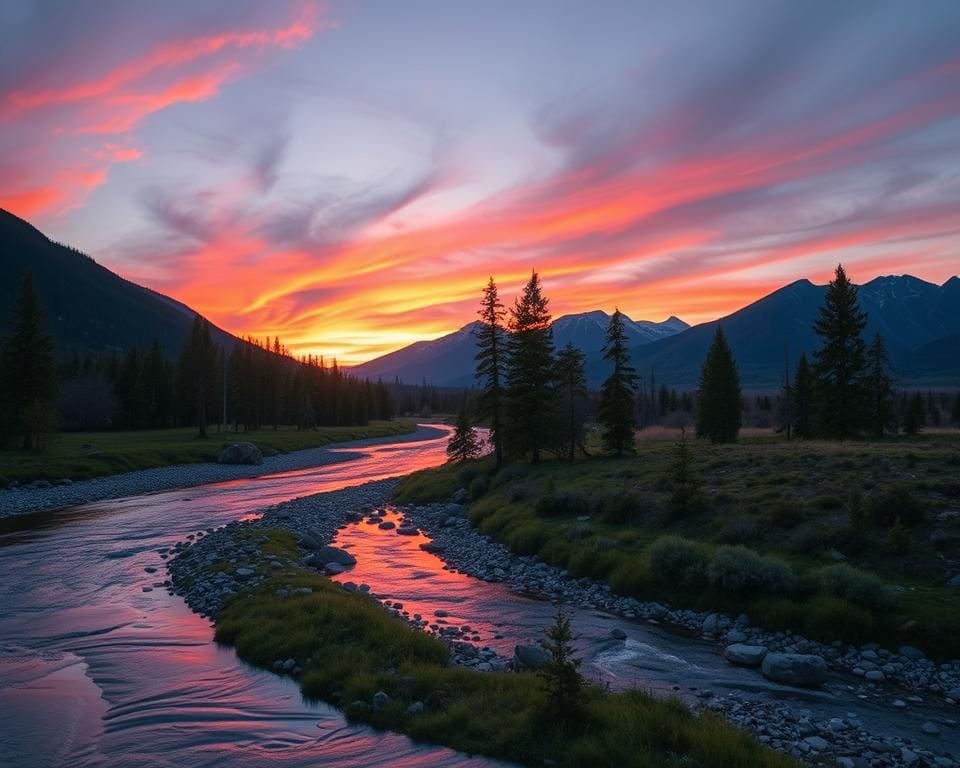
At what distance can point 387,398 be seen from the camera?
18900 centimetres

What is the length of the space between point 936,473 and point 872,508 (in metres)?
5.90

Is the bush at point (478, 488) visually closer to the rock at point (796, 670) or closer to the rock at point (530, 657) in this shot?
the rock at point (530, 657)

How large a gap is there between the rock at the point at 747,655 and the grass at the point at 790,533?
7.24 feet

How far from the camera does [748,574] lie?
57.6ft

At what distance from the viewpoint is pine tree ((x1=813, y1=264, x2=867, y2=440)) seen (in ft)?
163

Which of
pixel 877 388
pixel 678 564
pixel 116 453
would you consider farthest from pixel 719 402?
pixel 116 453

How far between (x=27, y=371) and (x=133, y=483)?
22452 millimetres

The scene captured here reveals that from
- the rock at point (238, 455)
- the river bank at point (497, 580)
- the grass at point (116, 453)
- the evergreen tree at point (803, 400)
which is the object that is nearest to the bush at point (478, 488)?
the river bank at point (497, 580)

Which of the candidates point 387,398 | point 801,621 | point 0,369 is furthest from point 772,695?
point 387,398

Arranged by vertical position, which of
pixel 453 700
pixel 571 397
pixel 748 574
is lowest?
pixel 453 700

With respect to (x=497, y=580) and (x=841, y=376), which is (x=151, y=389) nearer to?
(x=497, y=580)

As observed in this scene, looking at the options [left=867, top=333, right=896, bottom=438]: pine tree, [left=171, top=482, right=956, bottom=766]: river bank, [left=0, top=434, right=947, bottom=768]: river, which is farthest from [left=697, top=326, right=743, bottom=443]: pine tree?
[left=0, top=434, right=947, bottom=768]: river

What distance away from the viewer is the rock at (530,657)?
43.8ft

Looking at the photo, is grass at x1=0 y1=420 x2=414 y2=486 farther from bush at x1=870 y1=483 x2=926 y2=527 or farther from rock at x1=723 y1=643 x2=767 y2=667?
bush at x1=870 y1=483 x2=926 y2=527
